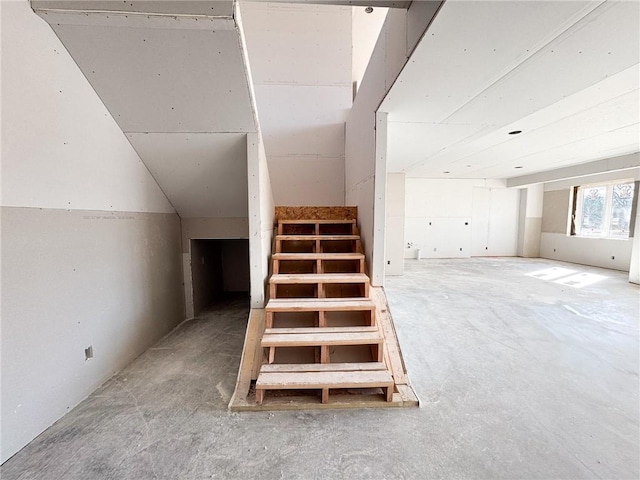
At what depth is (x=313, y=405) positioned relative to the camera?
1.75 m

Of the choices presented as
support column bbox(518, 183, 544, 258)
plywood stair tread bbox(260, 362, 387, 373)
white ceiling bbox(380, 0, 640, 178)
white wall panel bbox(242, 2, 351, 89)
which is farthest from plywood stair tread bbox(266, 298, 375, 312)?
support column bbox(518, 183, 544, 258)

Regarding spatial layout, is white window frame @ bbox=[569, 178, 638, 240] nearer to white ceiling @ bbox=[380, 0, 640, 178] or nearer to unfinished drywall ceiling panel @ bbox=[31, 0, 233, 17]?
white ceiling @ bbox=[380, 0, 640, 178]

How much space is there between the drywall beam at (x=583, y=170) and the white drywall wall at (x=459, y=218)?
2.20 ft

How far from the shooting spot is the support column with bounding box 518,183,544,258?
311 inches

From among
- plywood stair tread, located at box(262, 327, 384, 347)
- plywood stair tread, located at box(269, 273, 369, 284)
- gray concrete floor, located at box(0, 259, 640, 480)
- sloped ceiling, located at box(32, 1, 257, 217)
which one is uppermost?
sloped ceiling, located at box(32, 1, 257, 217)

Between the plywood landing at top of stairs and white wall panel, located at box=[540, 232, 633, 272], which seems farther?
white wall panel, located at box=[540, 232, 633, 272]

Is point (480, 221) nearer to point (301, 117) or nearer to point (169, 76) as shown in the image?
point (301, 117)

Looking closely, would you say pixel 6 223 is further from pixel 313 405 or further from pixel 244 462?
pixel 313 405

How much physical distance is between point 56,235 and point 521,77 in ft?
11.0

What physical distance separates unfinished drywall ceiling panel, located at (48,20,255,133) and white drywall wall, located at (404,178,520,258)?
6.36 meters

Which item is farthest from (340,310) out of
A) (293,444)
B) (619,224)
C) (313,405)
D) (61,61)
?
(619,224)

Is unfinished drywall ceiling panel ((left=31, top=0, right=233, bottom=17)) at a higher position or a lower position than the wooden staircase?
higher

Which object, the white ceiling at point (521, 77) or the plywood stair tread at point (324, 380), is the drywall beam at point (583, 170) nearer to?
the white ceiling at point (521, 77)

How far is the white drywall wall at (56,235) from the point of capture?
54.5 inches
